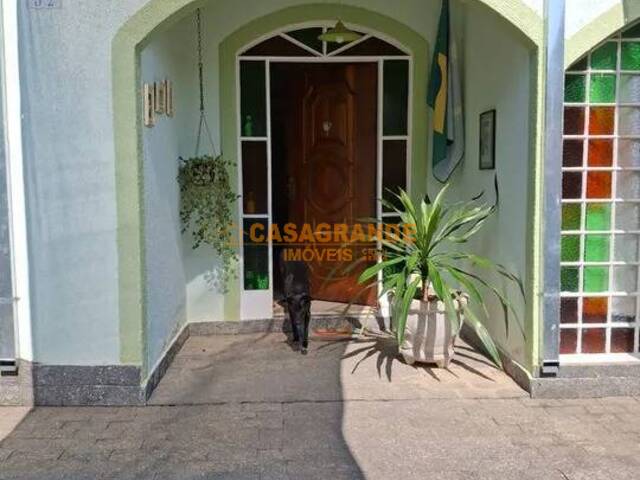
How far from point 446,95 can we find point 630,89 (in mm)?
1389

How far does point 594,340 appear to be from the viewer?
3.71 m

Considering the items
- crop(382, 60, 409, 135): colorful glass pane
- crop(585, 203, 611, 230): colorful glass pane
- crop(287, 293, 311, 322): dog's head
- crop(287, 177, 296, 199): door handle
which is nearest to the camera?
crop(585, 203, 611, 230): colorful glass pane

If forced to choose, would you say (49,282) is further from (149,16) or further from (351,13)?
(351,13)

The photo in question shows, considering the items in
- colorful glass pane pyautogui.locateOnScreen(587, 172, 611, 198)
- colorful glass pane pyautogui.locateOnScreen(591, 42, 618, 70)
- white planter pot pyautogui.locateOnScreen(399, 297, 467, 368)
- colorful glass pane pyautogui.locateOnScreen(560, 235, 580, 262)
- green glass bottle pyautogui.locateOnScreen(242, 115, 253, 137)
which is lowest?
white planter pot pyautogui.locateOnScreen(399, 297, 467, 368)

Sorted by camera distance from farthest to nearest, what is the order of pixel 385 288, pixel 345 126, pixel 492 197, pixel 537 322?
1. pixel 345 126
2. pixel 492 197
3. pixel 385 288
4. pixel 537 322

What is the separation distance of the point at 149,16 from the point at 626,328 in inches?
127

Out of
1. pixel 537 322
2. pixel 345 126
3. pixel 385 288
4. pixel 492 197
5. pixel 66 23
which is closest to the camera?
pixel 66 23

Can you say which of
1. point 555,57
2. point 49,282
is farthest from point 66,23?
point 555,57

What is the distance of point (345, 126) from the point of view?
5125mm

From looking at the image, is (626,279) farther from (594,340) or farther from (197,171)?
(197,171)

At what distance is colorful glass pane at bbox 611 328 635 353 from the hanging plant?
2708 mm

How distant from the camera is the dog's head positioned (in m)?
4.38

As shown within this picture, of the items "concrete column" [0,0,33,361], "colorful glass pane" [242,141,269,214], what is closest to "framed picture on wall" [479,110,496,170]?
"colorful glass pane" [242,141,269,214]

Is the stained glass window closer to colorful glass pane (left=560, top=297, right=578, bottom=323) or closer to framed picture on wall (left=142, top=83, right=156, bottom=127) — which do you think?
colorful glass pane (left=560, top=297, right=578, bottom=323)
